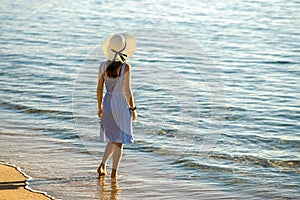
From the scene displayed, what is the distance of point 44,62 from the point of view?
14.2 meters

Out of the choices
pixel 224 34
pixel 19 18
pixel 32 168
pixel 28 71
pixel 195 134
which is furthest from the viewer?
pixel 19 18

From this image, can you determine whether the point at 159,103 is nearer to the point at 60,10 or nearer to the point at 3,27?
the point at 3,27

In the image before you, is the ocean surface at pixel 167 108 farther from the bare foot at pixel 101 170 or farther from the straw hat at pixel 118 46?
the straw hat at pixel 118 46

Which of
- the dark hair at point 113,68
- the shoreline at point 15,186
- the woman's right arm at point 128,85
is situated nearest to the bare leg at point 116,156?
the woman's right arm at point 128,85

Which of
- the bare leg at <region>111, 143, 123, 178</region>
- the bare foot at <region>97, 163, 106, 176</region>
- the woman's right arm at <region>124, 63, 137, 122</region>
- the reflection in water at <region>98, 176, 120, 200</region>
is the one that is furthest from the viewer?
the bare foot at <region>97, 163, 106, 176</region>

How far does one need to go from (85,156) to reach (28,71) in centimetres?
536

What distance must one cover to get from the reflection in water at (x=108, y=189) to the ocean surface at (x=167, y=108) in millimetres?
20

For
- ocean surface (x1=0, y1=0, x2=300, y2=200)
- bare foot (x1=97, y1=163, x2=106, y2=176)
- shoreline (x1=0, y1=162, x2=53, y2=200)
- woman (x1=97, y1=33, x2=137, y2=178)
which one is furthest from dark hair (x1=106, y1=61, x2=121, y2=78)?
shoreline (x1=0, y1=162, x2=53, y2=200)

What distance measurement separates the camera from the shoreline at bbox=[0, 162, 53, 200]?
21.7 ft

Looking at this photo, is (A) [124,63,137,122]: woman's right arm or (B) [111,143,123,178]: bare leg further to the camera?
(B) [111,143,123,178]: bare leg

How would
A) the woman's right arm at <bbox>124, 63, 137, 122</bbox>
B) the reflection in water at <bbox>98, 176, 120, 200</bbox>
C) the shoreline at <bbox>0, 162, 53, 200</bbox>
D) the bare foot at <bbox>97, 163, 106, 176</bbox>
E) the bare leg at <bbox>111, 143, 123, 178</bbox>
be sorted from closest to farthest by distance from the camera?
the shoreline at <bbox>0, 162, 53, 200</bbox> → the reflection in water at <bbox>98, 176, 120, 200</bbox> → the woman's right arm at <bbox>124, 63, 137, 122</bbox> → the bare leg at <bbox>111, 143, 123, 178</bbox> → the bare foot at <bbox>97, 163, 106, 176</bbox>

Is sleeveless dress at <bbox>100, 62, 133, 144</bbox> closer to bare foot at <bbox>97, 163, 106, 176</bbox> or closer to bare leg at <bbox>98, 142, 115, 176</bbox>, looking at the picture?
bare leg at <bbox>98, 142, 115, 176</bbox>

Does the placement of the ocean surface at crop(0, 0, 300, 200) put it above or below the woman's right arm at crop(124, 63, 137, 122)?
below

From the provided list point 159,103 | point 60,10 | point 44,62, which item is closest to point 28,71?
point 44,62
